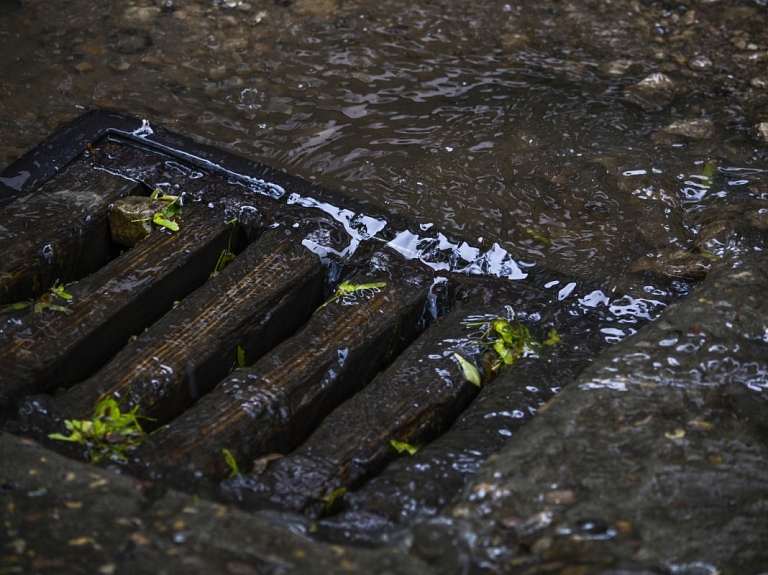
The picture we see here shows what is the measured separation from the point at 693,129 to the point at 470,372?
1.63 meters

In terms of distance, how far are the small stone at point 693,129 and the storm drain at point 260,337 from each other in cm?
108

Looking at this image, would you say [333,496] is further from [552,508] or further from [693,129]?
[693,129]

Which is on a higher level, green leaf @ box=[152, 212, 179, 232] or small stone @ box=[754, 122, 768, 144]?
green leaf @ box=[152, 212, 179, 232]

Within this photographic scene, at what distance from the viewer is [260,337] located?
8.50 ft

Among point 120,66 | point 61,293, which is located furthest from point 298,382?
point 120,66

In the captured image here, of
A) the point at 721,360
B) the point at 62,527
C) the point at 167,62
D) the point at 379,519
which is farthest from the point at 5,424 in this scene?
the point at 167,62

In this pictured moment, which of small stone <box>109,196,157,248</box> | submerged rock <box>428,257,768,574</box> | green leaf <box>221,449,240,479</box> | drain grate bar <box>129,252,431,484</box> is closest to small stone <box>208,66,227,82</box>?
small stone <box>109,196,157,248</box>

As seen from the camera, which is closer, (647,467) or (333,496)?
(647,467)

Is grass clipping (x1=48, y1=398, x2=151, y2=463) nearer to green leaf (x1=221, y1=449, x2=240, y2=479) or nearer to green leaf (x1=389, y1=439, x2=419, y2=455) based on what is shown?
green leaf (x1=221, y1=449, x2=240, y2=479)

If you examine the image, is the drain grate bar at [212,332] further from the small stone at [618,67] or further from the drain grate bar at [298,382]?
the small stone at [618,67]

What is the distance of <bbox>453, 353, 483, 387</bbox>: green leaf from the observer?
2400mm

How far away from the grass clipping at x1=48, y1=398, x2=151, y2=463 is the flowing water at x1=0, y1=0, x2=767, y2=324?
3.75ft

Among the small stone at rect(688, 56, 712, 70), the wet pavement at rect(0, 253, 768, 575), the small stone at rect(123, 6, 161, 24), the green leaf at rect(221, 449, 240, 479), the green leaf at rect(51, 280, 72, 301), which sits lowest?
the green leaf at rect(221, 449, 240, 479)

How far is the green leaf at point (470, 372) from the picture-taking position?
2400 mm
